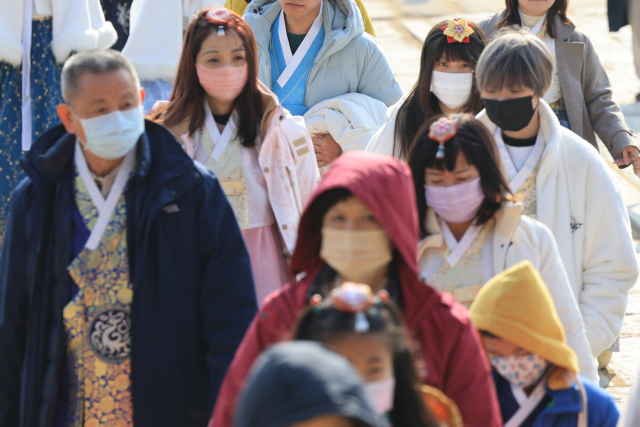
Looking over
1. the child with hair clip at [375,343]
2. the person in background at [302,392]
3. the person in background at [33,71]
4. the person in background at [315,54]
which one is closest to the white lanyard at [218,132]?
the person in background at [315,54]

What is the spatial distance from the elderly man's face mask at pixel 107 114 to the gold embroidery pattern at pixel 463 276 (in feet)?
3.87

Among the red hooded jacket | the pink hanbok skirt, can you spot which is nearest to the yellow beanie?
the red hooded jacket

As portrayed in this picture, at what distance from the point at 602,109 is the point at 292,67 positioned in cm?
181

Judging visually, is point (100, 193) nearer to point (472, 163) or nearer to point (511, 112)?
point (472, 163)

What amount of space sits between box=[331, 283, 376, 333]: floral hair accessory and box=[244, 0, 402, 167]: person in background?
3754 millimetres

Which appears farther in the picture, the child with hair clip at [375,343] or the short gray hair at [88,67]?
the short gray hair at [88,67]

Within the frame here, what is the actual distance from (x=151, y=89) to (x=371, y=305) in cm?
502

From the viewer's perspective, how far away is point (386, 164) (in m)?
2.76

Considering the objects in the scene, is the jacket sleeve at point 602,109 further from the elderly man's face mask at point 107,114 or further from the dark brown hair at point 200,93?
the elderly man's face mask at point 107,114

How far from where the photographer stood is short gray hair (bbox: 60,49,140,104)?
3.47 meters

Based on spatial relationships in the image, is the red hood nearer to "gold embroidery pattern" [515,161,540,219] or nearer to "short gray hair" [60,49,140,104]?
"short gray hair" [60,49,140,104]

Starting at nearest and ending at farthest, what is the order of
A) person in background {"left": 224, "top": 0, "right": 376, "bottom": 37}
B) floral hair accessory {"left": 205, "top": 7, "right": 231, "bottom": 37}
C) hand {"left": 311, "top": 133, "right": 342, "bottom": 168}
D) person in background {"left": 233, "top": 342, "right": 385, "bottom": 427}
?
1. person in background {"left": 233, "top": 342, "right": 385, "bottom": 427}
2. floral hair accessory {"left": 205, "top": 7, "right": 231, "bottom": 37}
3. hand {"left": 311, "top": 133, "right": 342, "bottom": 168}
4. person in background {"left": 224, "top": 0, "right": 376, "bottom": 37}

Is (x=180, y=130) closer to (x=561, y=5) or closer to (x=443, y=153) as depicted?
(x=443, y=153)

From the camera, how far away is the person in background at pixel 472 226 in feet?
11.5
